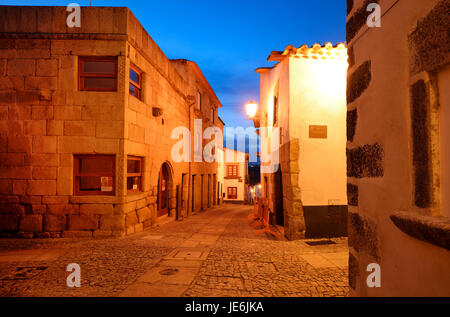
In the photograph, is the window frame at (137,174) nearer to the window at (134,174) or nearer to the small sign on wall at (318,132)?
the window at (134,174)

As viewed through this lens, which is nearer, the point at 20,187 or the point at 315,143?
the point at 20,187

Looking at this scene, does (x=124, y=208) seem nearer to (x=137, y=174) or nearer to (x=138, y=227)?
(x=138, y=227)

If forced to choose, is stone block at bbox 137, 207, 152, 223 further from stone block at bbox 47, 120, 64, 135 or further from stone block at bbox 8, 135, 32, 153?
stone block at bbox 8, 135, 32, 153

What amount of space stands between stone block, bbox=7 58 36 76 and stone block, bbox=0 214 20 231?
3788 millimetres

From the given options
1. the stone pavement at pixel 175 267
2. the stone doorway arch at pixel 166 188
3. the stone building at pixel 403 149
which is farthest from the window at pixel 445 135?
the stone doorway arch at pixel 166 188

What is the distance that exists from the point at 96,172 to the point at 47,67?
309 cm

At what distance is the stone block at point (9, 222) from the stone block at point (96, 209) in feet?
5.60

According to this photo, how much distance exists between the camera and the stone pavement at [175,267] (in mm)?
3598

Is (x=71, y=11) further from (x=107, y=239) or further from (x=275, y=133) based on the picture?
(x=275, y=133)

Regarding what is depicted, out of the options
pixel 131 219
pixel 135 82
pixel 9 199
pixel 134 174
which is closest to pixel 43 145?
pixel 9 199

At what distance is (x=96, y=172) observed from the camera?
725 centimetres

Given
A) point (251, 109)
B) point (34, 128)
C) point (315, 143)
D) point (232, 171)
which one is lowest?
point (232, 171)

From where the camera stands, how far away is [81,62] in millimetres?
7227
